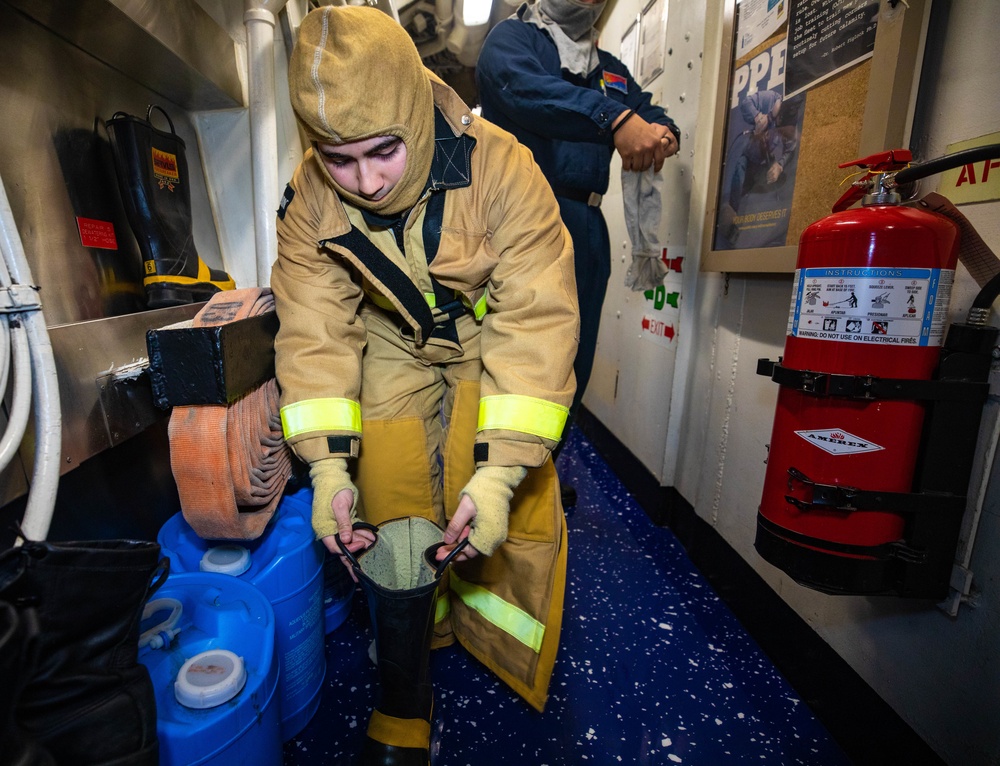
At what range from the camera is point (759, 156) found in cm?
149

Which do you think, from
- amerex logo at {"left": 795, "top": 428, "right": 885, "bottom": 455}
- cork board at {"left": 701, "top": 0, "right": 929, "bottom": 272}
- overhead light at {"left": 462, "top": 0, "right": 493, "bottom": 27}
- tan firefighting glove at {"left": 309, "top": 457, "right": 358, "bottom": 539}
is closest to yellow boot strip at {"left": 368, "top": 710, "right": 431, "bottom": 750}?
tan firefighting glove at {"left": 309, "top": 457, "right": 358, "bottom": 539}

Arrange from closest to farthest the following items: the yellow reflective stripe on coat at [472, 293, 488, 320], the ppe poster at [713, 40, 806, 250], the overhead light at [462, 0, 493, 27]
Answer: the yellow reflective stripe on coat at [472, 293, 488, 320], the ppe poster at [713, 40, 806, 250], the overhead light at [462, 0, 493, 27]

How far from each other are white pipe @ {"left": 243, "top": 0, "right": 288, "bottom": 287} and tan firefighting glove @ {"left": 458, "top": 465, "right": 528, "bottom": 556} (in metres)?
1.09

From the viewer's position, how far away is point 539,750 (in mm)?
1196

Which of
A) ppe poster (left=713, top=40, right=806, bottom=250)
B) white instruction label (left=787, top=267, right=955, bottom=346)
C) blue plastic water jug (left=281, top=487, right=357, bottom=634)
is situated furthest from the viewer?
blue plastic water jug (left=281, top=487, right=357, bottom=634)

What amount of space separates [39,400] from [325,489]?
0.50 m

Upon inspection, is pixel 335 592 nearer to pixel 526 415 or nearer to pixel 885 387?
pixel 526 415

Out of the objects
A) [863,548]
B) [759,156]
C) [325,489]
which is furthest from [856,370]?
[325,489]

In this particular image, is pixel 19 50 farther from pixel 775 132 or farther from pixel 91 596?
pixel 775 132

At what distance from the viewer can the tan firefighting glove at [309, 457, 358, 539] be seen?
42.3 inches

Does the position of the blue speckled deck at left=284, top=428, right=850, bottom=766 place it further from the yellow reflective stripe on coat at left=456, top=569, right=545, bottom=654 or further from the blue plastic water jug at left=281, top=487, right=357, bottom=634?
the yellow reflective stripe on coat at left=456, top=569, right=545, bottom=654

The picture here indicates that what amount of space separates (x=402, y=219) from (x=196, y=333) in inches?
19.3

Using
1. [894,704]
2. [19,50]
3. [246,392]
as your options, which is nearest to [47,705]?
[246,392]

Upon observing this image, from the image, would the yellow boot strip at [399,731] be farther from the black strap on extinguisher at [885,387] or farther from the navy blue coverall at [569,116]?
the navy blue coverall at [569,116]
